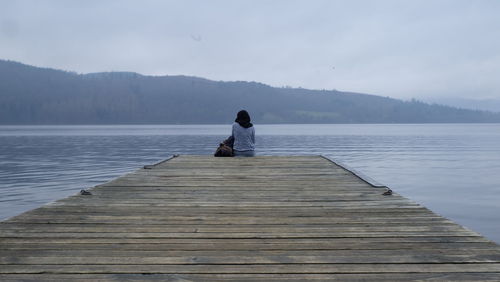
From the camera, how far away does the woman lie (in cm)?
1407

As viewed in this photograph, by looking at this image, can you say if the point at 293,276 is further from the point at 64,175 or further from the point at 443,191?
the point at 64,175

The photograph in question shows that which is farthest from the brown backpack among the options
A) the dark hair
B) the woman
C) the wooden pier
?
the wooden pier

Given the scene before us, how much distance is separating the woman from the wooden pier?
20.2ft

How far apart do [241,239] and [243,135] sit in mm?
9955

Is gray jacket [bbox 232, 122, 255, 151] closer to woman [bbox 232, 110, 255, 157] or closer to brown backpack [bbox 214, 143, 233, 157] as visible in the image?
woman [bbox 232, 110, 255, 157]

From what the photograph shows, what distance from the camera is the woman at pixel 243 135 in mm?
14070

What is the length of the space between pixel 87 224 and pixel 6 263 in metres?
1.51

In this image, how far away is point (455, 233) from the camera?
505cm

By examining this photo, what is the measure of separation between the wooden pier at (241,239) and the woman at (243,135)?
614 cm

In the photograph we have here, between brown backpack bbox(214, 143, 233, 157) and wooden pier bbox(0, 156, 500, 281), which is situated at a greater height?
brown backpack bbox(214, 143, 233, 157)

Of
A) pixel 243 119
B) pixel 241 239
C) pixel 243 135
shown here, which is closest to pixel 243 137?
pixel 243 135

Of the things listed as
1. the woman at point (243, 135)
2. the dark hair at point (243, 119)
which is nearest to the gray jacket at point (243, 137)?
the woman at point (243, 135)

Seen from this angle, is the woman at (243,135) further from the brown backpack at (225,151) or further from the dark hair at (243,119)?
the brown backpack at (225,151)

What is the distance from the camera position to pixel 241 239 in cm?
482
